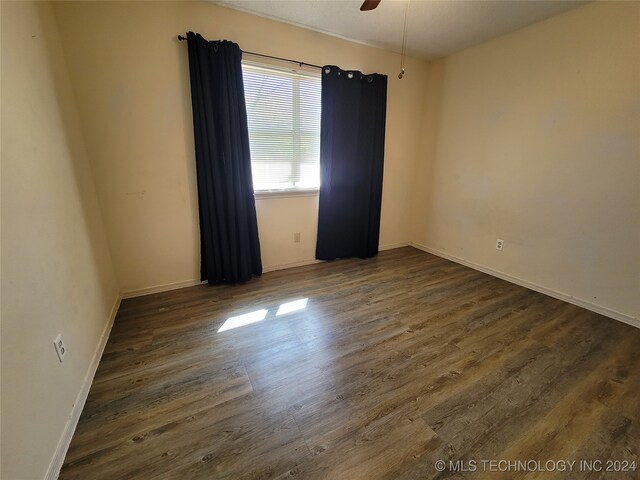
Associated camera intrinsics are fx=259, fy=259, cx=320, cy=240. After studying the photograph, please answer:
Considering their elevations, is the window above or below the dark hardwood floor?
above

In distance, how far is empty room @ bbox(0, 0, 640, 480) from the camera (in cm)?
117

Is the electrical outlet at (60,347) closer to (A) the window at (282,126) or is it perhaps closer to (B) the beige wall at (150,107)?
(B) the beige wall at (150,107)

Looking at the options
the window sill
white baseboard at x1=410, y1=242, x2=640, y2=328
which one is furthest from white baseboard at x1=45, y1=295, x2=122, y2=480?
white baseboard at x1=410, y1=242, x2=640, y2=328

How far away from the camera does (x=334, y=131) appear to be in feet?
9.41

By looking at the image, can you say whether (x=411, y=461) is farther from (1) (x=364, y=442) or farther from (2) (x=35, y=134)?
(2) (x=35, y=134)

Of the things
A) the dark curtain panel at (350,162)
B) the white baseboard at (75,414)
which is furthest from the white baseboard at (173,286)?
the white baseboard at (75,414)

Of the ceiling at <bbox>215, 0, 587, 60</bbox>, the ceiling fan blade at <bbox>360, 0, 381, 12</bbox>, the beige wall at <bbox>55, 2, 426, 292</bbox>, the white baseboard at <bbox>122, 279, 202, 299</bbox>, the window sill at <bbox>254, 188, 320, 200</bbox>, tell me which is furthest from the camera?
the window sill at <bbox>254, 188, 320, 200</bbox>

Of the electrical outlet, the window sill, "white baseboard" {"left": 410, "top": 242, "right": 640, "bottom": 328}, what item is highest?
the window sill

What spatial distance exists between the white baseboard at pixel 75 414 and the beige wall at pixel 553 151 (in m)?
3.66

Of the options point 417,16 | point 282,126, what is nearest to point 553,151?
point 417,16

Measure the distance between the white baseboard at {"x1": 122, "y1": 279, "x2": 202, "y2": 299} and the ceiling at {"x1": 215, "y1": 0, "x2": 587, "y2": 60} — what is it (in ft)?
8.30

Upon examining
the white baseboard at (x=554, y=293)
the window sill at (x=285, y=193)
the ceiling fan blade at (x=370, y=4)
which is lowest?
the white baseboard at (x=554, y=293)

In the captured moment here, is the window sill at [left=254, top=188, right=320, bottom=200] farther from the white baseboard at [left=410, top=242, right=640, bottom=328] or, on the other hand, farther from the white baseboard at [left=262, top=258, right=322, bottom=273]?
the white baseboard at [left=410, top=242, right=640, bottom=328]

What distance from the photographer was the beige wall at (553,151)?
199 centimetres
